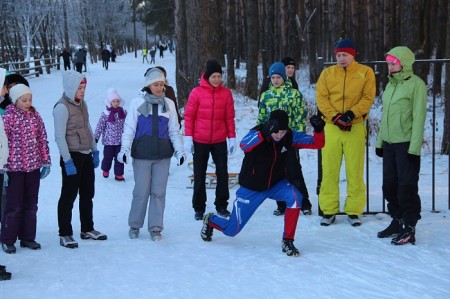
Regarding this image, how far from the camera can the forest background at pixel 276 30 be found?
39.6 feet

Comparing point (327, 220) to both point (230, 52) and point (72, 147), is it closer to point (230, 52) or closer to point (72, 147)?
point (72, 147)

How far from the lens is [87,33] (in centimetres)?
7606

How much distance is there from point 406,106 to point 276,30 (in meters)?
23.9

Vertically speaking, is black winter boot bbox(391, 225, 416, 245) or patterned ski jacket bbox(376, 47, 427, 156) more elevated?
patterned ski jacket bbox(376, 47, 427, 156)

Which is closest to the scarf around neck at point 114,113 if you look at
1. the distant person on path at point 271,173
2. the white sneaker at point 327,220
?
the white sneaker at point 327,220

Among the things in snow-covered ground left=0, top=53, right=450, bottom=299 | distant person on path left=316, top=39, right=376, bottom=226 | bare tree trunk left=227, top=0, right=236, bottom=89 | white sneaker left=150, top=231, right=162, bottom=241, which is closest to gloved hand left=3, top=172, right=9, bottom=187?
snow-covered ground left=0, top=53, right=450, bottom=299

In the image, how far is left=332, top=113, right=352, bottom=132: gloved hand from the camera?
21.7 ft

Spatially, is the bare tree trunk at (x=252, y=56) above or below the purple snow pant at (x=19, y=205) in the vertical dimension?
above

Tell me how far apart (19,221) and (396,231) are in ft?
13.1

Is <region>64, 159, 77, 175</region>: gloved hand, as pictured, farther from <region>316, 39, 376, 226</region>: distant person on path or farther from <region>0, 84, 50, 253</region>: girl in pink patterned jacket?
<region>316, 39, 376, 226</region>: distant person on path

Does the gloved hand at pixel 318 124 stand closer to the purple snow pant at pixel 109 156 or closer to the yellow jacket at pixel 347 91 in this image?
the yellow jacket at pixel 347 91

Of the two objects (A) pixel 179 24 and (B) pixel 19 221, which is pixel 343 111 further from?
(A) pixel 179 24

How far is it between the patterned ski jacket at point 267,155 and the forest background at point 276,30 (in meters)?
1.72

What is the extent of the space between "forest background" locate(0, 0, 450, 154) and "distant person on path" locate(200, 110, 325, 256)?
1.75 metres
